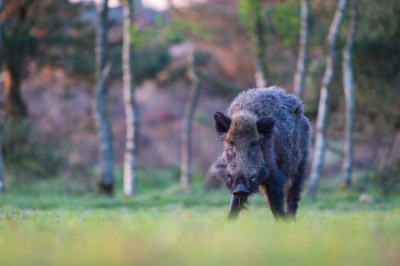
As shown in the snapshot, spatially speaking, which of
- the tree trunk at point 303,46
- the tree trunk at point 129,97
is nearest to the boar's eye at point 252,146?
the tree trunk at point 303,46

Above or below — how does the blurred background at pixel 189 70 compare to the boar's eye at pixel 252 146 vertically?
above

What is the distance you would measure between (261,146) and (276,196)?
777 mm

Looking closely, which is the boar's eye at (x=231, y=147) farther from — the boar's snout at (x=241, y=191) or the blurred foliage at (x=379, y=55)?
the blurred foliage at (x=379, y=55)

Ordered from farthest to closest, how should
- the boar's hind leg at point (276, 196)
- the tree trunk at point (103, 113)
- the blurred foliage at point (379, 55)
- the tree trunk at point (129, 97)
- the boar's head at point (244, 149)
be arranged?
the tree trunk at point (129, 97), the blurred foliage at point (379, 55), the tree trunk at point (103, 113), the boar's hind leg at point (276, 196), the boar's head at point (244, 149)

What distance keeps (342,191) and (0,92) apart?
20.5 metres

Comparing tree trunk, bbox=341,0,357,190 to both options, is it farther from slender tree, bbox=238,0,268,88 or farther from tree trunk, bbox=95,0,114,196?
tree trunk, bbox=95,0,114,196

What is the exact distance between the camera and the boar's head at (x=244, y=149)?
661 centimetres

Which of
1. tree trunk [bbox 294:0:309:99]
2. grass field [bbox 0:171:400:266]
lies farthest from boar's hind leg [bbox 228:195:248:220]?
tree trunk [bbox 294:0:309:99]

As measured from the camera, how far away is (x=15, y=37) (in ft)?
64.7

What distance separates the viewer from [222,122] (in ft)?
23.7

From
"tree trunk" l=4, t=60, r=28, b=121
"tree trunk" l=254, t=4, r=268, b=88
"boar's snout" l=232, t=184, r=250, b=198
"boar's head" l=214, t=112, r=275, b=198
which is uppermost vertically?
"tree trunk" l=254, t=4, r=268, b=88

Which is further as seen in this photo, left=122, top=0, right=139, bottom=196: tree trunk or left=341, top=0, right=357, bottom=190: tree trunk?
left=122, top=0, right=139, bottom=196: tree trunk

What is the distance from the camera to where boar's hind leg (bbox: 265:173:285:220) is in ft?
23.5

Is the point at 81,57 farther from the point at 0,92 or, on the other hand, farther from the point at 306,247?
the point at 306,247
